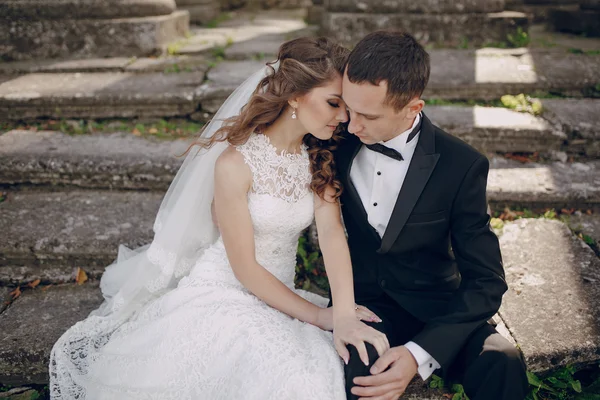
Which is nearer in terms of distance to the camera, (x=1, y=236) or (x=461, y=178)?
(x=461, y=178)

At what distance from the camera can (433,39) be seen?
5277mm

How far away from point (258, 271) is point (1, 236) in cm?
187

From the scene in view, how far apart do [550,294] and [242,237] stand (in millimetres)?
1687

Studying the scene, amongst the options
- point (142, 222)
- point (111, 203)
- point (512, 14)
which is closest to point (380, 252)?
point (142, 222)

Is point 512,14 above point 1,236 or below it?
above

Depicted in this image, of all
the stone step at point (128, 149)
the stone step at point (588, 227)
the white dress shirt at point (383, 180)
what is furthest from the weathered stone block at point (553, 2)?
the white dress shirt at point (383, 180)

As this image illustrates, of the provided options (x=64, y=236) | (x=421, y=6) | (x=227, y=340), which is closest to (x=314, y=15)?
(x=421, y=6)

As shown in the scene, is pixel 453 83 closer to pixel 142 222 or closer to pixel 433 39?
pixel 433 39

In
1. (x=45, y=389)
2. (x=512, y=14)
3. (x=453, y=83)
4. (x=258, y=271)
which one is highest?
(x=512, y=14)

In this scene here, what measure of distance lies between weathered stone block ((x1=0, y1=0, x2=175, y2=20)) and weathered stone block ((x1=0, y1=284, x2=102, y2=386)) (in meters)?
3.04

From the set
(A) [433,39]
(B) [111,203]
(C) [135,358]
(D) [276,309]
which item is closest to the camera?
(C) [135,358]

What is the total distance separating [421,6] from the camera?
16.9 ft

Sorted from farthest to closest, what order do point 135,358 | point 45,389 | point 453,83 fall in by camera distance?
point 453,83 → point 45,389 → point 135,358

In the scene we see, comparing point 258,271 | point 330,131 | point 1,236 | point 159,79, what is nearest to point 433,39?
point 159,79
